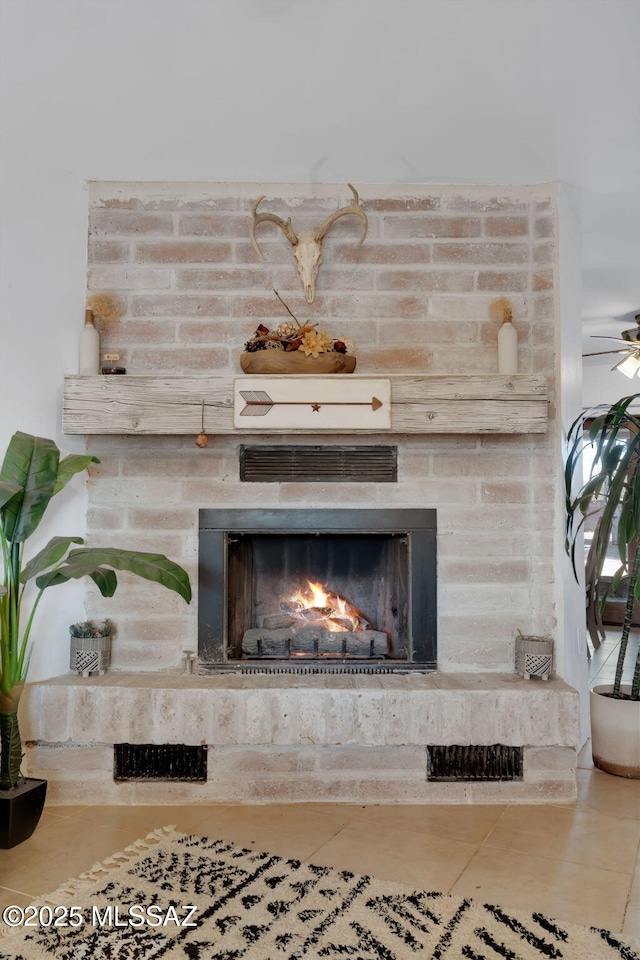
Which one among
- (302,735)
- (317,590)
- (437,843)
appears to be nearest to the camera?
(437,843)

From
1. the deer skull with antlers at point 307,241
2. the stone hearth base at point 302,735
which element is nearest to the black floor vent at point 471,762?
the stone hearth base at point 302,735

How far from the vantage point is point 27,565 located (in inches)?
92.4

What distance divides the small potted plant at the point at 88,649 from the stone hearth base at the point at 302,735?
0.11 meters

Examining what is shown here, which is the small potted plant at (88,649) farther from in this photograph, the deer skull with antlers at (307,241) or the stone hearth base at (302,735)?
the deer skull with antlers at (307,241)

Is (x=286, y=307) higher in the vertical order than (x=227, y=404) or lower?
higher

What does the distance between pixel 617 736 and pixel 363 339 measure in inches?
73.6

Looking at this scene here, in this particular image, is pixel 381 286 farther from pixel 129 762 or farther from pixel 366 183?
pixel 129 762

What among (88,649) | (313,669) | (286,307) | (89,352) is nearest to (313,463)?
(286,307)

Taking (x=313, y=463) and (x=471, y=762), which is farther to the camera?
(x=313, y=463)

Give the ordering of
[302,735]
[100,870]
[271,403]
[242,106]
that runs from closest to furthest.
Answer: [100,870]
[242,106]
[302,735]
[271,403]

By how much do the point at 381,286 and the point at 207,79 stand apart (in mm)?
1020

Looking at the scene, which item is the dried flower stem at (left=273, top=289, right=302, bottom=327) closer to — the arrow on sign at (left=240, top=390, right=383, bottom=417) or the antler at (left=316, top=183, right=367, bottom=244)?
the antler at (left=316, top=183, right=367, bottom=244)

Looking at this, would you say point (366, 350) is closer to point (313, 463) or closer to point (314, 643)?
point (313, 463)

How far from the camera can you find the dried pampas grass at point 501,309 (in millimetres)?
2873
